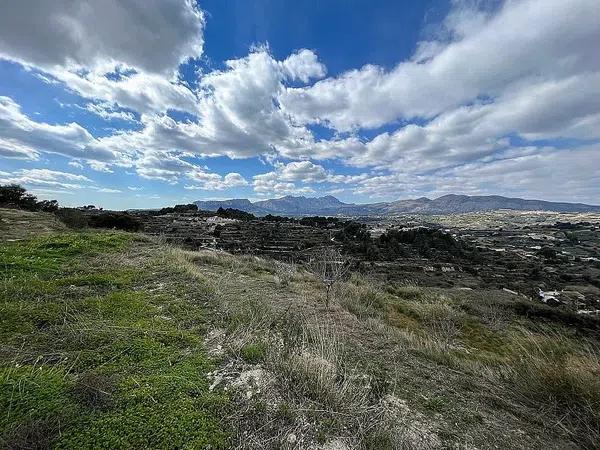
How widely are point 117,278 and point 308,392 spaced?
5.57 meters

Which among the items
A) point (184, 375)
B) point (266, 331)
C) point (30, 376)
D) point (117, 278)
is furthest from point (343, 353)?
point (117, 278)

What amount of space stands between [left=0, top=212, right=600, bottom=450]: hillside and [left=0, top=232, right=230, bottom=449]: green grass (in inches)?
0.6

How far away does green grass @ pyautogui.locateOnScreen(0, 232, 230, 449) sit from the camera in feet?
8.04

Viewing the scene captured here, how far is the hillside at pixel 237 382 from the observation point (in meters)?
2.60

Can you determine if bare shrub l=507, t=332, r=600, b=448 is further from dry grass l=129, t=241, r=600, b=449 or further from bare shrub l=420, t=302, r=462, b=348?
bare shrub l=420, t=302, r=462, b=348

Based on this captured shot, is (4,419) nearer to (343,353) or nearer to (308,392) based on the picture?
(308,392)

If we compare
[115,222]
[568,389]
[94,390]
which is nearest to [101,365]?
[94,390]

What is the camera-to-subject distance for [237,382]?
3361mm

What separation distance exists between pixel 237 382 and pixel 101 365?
5.03 ft

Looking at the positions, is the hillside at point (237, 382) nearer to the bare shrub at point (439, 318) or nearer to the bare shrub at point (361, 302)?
the bare shrub at point (361, 302)

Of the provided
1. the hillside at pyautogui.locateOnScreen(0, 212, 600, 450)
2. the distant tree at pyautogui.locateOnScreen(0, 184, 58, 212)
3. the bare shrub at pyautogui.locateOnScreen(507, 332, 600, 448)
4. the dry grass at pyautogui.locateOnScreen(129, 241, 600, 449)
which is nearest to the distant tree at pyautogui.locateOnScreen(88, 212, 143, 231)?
the distant tree at pyautogui.locateOnScreen(0, 184, 58, 212)

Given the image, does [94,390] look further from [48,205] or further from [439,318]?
[48,205]

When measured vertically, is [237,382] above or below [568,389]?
above

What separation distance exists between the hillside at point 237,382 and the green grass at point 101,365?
0.01 m
